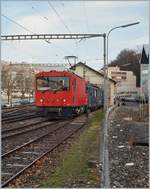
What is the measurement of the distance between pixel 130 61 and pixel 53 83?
7964 centimetres

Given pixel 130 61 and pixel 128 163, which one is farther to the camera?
pixel 130 61

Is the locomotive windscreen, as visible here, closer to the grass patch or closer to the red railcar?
the red railcar

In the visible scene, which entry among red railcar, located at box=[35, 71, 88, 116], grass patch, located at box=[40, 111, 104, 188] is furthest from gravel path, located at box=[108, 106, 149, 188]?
red railcar, located at box=[35, 71, 88, 116]

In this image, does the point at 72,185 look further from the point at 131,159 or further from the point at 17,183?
the point at 131,159

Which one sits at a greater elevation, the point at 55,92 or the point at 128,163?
the point at 55,92

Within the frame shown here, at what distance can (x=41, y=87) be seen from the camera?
26000 mm

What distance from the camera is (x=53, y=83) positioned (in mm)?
25828

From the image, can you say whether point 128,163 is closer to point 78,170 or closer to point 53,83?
point 78,170

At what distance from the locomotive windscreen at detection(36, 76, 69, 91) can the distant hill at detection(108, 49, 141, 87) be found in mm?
65569

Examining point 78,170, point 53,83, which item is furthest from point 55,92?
point 78,170

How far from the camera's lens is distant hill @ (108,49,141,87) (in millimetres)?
95125

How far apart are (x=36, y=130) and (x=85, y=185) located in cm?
1171

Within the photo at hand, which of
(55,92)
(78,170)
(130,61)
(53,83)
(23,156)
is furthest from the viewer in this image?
(130,61)

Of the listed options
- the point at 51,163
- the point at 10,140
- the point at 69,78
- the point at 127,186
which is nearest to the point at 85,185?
the point at 127,186
